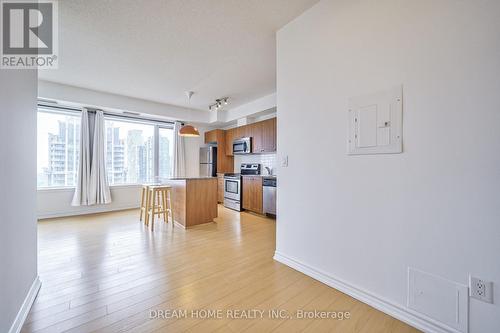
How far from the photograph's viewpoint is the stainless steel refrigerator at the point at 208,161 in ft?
20.4

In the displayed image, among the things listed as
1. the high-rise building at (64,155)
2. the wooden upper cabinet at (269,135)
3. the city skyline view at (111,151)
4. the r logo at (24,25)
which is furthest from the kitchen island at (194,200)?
the high-rise building at (64,155)

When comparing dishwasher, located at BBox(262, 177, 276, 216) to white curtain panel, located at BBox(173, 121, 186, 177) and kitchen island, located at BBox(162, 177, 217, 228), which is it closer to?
kitchen island, located at BBox(162, 177, 217, 228)

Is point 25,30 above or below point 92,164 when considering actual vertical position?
above

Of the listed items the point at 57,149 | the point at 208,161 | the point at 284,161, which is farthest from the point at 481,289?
the point at 57,149

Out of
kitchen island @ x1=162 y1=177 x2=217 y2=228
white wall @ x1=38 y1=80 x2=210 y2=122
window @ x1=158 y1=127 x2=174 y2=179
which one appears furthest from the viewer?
window @ x1=158 y1=127 x2=174 y2=179

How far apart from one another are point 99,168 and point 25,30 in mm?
3502

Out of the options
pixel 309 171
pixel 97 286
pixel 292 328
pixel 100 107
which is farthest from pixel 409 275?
pixel 100 107

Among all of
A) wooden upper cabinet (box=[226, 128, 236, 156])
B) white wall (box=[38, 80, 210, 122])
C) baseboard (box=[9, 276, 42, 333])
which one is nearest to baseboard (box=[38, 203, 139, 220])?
white wall (box=[38, 80, 210, 122])

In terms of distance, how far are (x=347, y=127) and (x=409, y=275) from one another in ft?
3.89

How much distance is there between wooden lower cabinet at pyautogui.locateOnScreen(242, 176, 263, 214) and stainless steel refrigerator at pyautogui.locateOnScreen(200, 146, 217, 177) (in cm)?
156

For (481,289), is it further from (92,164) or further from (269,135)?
(92,164)

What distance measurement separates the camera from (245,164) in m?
5.73

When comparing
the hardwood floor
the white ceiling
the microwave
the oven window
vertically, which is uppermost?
the white ceiling

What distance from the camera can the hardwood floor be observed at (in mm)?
1423
